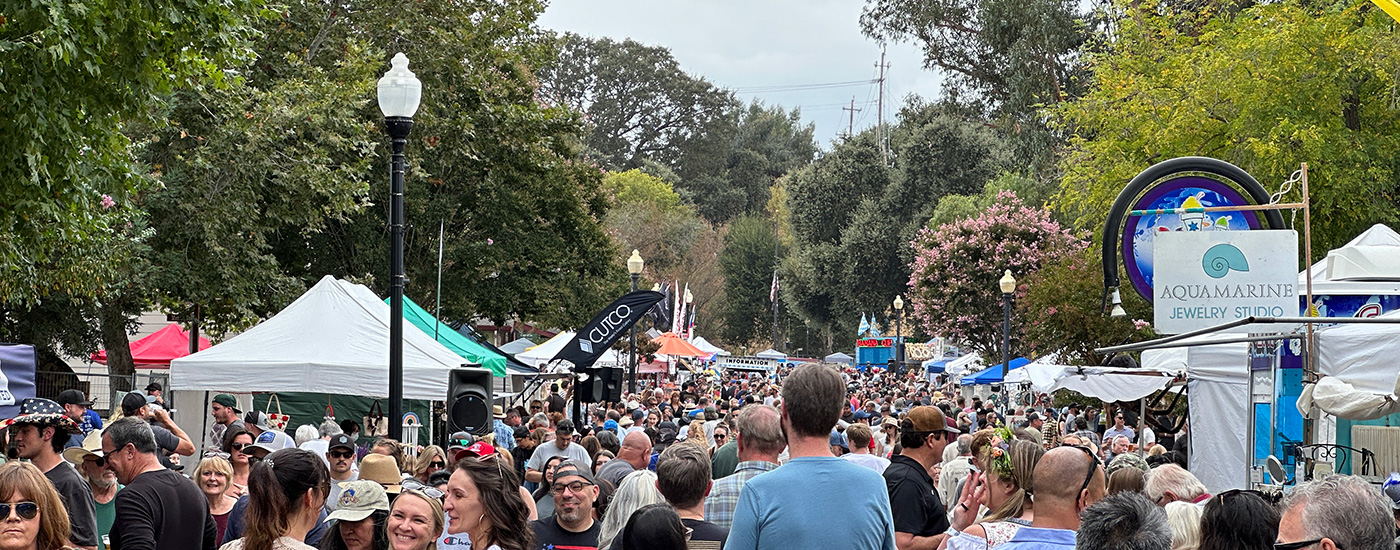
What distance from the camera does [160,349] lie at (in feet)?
92.3

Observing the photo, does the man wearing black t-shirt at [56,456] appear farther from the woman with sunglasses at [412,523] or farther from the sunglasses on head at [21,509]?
the woman with sunglasses at [412,523]

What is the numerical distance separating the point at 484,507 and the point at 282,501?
2.42 feet

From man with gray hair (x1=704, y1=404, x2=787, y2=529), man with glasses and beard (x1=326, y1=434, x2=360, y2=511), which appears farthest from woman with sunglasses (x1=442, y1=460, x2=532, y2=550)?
man with glasses and beard (x1=326, y1=434, x2=360, y2=511)

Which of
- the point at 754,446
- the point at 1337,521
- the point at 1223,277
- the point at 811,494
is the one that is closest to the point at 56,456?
the point at 754,446

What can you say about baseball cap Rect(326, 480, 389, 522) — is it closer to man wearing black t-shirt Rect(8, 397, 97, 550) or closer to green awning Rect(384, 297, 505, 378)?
man wearing black t-shirt Rect(8, 397, 97, 550)

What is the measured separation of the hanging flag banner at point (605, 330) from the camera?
1612 cm

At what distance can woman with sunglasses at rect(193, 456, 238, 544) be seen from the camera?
731cm

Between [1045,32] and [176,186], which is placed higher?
[1045,32]

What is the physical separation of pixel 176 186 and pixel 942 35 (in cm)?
2994

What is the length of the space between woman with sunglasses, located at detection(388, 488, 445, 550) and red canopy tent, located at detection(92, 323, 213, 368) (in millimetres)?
23690

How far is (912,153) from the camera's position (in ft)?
194

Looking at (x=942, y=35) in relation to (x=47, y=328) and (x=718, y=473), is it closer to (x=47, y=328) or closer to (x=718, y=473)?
(x=47, y=328)

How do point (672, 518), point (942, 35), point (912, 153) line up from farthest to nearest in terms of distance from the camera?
1. point (912, 153)
2. point (942, 35)
3. point (672, 518)

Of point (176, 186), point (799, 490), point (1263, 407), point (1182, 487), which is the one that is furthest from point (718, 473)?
point (176, 186)
